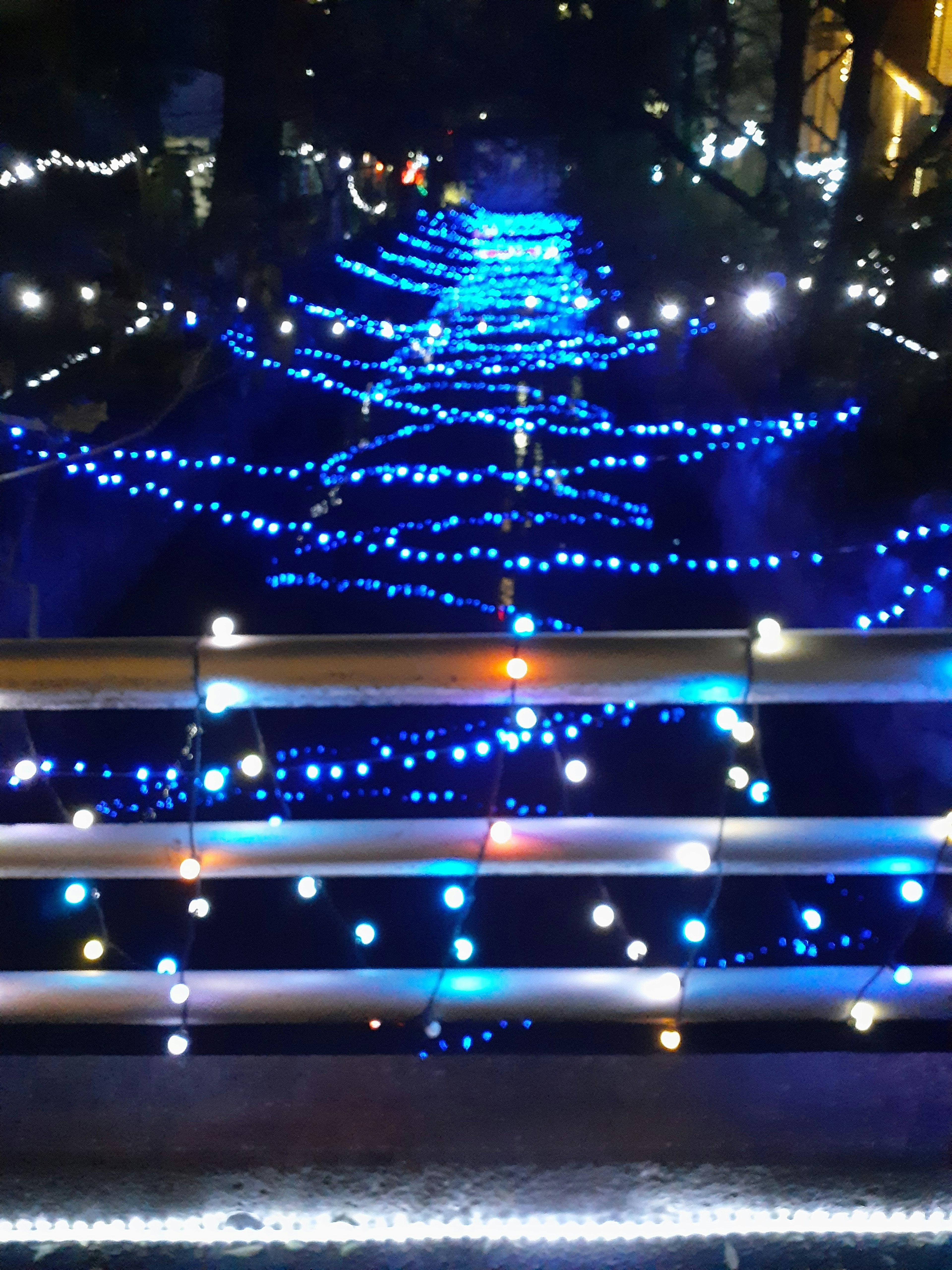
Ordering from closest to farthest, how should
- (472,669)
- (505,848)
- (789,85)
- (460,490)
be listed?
(472,669) < (505,848) < (789,85) < (460,490)

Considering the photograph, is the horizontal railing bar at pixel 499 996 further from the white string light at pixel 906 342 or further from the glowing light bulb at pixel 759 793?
the white string light at pixel 906 342

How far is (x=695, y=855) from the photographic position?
235 cm

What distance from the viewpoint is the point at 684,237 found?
10906 mm

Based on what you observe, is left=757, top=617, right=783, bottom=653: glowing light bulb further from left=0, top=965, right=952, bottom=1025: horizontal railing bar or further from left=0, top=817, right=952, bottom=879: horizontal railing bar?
left=0, top=965, right=952, bottom=1025: horizontal railing bar

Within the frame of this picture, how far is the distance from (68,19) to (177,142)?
246 cm

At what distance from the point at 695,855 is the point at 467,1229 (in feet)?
2.54

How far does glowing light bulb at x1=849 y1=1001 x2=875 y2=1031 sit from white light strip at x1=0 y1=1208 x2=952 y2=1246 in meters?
0.43

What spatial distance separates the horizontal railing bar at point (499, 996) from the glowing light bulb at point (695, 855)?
25cm

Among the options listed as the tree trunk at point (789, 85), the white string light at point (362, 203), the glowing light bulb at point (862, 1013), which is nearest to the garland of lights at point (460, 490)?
the glowing light bulb at point (862, 1013)

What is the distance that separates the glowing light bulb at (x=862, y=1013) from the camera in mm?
2451

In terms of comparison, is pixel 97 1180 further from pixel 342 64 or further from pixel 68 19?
pixel 342 64

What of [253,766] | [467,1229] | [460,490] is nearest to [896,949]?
[467,1229]

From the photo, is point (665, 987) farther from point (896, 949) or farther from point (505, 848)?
point (896, 949)

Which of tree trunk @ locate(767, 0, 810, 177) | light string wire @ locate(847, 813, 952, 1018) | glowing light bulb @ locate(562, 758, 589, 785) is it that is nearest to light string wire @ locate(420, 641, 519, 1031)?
glowing light bulb @ locate(562, 758, 589, 785)
